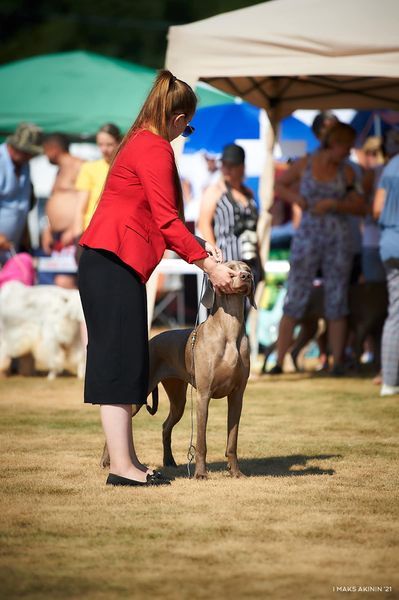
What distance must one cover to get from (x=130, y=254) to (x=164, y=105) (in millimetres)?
734

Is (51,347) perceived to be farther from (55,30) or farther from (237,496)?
(55,30)

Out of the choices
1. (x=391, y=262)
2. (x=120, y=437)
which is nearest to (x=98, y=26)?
(x=391, y=262)

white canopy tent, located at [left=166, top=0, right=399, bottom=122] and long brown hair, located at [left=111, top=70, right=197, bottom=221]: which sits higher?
white canopy tent, located at [left=166, top=0, right=399, bottom=122]

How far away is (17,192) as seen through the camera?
11656 mm

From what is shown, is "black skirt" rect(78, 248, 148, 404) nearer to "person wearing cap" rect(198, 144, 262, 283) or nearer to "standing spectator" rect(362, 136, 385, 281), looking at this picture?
"person wearing cap" rect(198, 144, 262, 283)

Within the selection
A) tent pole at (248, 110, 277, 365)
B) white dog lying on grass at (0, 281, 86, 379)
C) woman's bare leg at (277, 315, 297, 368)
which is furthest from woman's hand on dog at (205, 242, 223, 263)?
woman's bare leg at (277, 315, 297, 368)

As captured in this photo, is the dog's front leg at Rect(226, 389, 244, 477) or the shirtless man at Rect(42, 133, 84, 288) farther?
the shirtless man at Rect(42, 133, 84, 288)

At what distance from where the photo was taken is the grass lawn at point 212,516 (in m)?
3.79

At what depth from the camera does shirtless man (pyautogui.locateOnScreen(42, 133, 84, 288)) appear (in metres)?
14.1

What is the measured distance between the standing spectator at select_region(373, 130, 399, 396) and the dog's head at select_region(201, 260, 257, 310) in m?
3.91

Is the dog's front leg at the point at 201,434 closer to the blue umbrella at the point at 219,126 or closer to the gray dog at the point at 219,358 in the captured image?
the gray dog at the point at 219,358

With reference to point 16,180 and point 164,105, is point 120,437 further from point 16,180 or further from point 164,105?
point 16,180

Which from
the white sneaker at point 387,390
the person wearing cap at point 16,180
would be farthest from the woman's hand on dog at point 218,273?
the person wearing cap at point 16,180

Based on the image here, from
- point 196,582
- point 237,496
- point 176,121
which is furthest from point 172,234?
point 196,582
